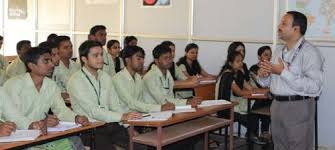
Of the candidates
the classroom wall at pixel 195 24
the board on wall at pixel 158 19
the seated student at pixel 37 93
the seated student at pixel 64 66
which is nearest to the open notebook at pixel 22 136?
the seated student at pixel 37 93

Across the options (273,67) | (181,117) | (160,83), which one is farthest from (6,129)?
(160,83)

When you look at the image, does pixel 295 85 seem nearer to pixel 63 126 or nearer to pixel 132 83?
pixel 132 83

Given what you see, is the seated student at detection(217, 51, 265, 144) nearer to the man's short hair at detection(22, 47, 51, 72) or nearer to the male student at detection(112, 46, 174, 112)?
the male student at detection(112, 46, 174, 112)

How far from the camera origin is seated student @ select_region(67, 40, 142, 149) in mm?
3631

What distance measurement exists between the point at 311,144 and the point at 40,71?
6.75 ft

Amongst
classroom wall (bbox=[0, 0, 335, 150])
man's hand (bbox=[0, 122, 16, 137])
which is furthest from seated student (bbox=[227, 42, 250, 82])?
man's hand (bbox=[0, 122, 16, 137])

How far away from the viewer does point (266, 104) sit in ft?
18.0

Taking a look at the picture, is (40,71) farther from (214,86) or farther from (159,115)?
(214,86)

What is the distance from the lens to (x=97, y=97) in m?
3.73

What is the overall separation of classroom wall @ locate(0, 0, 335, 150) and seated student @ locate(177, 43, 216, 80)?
11.8 inches

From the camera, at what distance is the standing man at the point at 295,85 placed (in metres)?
3.33

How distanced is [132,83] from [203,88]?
150 cm

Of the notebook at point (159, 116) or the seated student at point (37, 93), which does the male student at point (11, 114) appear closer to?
the seated student at point (37, 93)

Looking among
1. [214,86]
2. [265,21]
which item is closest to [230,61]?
[214,86]
